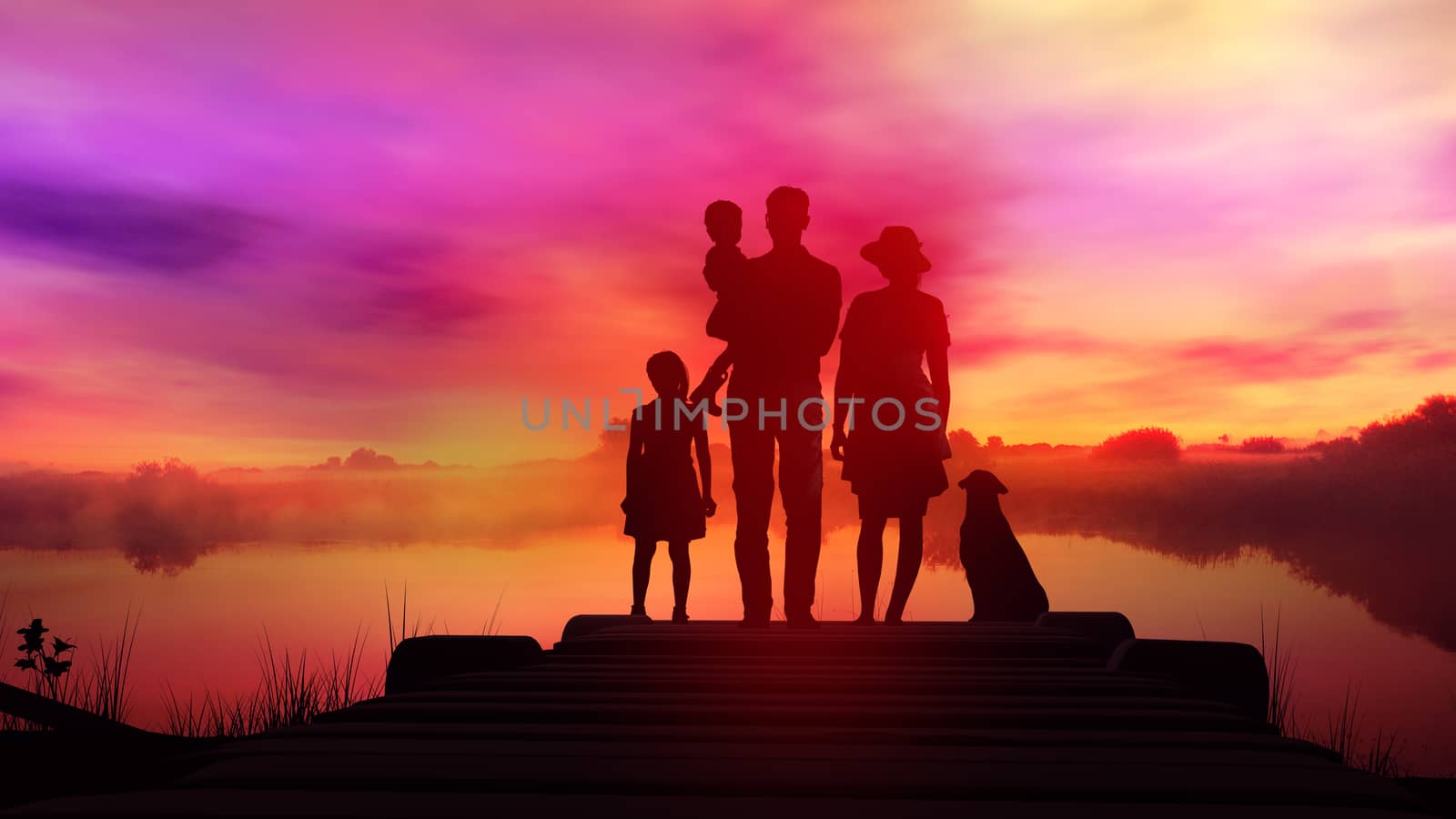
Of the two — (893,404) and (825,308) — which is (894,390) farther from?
(825,308)

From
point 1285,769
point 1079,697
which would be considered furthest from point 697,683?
point 1285,769

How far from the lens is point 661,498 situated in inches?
379

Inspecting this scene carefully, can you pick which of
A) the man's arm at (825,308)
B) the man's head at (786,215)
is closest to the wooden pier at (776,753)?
the man's arm at (825,308)

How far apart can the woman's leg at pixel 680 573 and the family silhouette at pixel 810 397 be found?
179 cm

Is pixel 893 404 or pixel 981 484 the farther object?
pixel 981 484

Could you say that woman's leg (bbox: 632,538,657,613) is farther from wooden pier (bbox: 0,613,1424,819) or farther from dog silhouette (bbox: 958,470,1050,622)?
wooden pier (bbox: 0,613,1424,819)

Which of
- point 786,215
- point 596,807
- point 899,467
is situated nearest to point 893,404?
point 899,467

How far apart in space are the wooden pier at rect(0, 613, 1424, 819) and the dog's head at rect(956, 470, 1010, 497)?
4722 mm

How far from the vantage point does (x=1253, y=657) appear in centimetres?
471

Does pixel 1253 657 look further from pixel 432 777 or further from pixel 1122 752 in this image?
pixel 432 777

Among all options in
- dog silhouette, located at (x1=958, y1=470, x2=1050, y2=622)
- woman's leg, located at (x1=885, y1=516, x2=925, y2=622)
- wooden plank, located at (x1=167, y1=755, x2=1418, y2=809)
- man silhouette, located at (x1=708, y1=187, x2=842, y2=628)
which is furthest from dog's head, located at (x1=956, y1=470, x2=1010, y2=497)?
wooden plank, located at (x1=167, y1=755, x2=1418, y2=809)

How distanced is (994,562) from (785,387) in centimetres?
370

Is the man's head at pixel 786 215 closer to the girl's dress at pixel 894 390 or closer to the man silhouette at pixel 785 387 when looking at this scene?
the man silhouette at pixel 785 387

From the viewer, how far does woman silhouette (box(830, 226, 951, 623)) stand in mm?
6910
